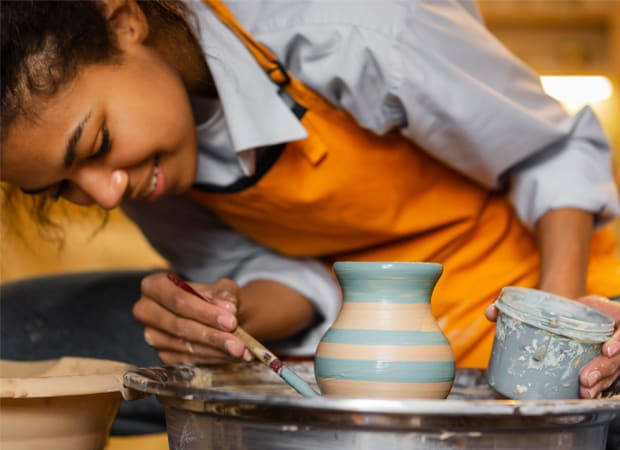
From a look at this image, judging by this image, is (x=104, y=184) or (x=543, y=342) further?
(x=104, y=184)

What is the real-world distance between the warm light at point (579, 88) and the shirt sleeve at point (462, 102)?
8.03 ft

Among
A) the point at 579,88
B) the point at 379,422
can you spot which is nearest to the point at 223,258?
the point at 379,422

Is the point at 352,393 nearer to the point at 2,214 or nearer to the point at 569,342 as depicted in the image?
the point at 569,342

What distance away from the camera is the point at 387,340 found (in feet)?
2.29

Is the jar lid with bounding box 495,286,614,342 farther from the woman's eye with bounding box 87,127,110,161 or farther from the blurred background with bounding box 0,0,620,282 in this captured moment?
the blurred background with bounding box 0,0,620,282

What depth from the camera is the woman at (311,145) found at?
0.92 meters

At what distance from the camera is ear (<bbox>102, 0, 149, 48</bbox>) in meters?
1.00

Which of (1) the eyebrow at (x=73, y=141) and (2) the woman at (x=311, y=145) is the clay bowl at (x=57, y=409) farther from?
(1) the eyebrow at (x=73, y=141)

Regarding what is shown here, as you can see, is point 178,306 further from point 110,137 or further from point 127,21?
point 127,21

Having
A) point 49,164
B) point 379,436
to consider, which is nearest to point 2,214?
point 49,164

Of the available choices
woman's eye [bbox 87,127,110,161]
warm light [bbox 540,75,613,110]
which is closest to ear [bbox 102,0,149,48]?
woman's eye [bbox 87,127,110,161]

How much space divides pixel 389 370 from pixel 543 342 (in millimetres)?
151

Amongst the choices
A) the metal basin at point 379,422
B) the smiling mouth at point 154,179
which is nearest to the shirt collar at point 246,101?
the smiling mouth at point 154,179

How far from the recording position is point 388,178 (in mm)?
1151
